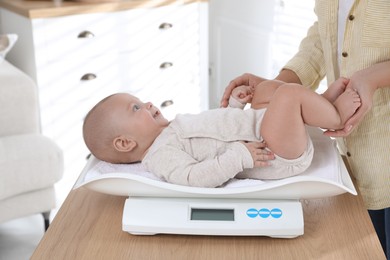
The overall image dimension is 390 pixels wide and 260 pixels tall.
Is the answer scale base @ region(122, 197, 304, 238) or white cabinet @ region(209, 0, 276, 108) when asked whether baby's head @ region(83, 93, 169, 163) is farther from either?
white cabinet @ region(209, 0, 276, 108)

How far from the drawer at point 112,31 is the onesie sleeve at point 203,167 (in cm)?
200

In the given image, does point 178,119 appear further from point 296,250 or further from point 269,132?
point 296,250

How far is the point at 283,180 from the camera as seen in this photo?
115 centimetres

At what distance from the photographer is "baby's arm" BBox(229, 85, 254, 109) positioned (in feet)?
4.75

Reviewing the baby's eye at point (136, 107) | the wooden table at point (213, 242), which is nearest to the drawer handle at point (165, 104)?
the baby's eye at point (136, 107)

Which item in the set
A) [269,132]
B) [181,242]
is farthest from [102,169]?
[269,132]

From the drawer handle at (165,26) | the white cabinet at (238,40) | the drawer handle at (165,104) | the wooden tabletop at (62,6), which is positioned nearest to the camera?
the wooden tabletop at (62,6)

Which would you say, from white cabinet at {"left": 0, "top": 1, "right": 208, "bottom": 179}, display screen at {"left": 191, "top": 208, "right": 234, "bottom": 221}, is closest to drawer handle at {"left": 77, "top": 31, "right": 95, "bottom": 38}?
white cabinet at {"left": 0, "top": 1, "right": 208, "bottom": 179}

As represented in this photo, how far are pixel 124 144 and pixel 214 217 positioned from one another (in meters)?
0.27

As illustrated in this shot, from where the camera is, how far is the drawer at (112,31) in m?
3.10

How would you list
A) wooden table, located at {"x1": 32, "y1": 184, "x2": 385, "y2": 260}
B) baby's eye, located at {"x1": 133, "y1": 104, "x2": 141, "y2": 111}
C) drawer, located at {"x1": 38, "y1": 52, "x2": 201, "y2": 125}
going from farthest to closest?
drawer, located at {"x1": 38, "y1": 52, "x2": 201, "y2": 125}
baby's eye, located at {"x1": 133, "y1": 104, "x2": 141, "y2": 111}
wooden table, located at {"x1": 32, "y1": 184, "x2": 385, "y2": 260}

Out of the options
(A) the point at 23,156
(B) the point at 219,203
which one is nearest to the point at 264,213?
(B) the point at 219,203

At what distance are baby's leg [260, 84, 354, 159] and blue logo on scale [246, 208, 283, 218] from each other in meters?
0.11

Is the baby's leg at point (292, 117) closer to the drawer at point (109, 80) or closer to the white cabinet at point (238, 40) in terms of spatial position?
the drawer at point (109, 80)
